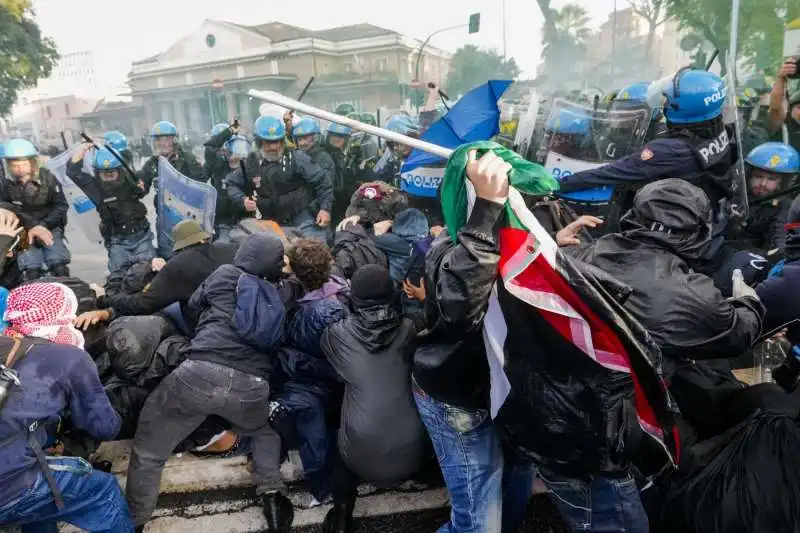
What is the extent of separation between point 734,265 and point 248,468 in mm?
2999

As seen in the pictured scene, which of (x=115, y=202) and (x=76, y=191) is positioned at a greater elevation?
(x=76, y=191)

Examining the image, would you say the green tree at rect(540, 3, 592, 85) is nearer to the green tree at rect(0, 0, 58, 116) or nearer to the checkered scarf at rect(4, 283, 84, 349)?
the green tree at rect(0, 0, 58, 116)

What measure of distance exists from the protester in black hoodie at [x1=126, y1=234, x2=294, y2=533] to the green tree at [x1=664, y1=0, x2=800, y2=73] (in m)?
26.5

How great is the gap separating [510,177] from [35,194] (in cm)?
563

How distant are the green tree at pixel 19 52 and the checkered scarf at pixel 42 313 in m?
31.6

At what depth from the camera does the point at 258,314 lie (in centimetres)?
280

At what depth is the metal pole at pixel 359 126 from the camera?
6.49 ft

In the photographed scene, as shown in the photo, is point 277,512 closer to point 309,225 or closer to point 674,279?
point 674,279

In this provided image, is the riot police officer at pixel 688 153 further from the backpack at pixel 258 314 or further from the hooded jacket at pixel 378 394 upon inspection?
the backpack at pixel 258 314

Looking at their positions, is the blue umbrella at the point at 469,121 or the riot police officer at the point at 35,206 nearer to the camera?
the blue umbrella at the point at 469,121

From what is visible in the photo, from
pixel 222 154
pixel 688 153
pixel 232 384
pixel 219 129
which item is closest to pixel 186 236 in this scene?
pixel 232 384

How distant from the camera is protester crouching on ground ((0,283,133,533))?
2.12 m

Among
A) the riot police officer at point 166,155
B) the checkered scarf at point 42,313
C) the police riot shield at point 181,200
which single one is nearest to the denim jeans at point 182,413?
the checkered scarf at point 42,313


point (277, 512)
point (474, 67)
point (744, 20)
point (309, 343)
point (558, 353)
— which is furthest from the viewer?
point (474, 67)
